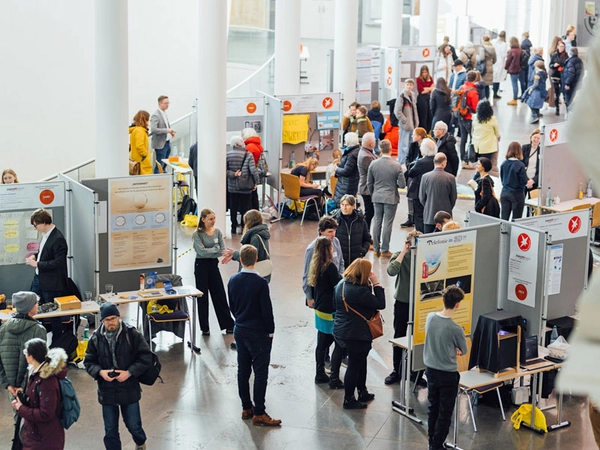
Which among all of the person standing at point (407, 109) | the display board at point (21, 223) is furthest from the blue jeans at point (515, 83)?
the display board at point (21, 223)

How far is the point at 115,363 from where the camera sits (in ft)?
19.8

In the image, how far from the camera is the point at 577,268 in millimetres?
8109

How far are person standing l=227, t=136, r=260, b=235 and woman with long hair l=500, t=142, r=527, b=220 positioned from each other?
11.1 ft

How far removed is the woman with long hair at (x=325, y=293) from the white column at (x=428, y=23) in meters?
15.0

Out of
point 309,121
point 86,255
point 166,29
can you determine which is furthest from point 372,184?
point 166,29

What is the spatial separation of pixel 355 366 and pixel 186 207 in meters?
6.91

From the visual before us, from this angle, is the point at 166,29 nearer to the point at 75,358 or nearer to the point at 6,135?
the point at 6,135

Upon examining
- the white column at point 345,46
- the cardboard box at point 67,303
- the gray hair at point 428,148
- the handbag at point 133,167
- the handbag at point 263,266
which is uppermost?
the white column at point 345,46

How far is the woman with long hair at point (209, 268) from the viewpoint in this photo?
8.61 metres

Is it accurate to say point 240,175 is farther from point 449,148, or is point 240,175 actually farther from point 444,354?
point 444,354

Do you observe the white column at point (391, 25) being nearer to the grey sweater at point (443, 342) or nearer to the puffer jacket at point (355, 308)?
the puffer jacket at point (355, 308)

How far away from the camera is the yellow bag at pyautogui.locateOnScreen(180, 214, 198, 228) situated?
13594 mm

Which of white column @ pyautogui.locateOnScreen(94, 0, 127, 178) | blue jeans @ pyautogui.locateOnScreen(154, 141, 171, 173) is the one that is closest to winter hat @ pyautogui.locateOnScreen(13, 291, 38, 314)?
white column @ pyautogui.locateOnScreen(94, 0, 127, 178)

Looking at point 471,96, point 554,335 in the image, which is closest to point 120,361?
point 554,335
